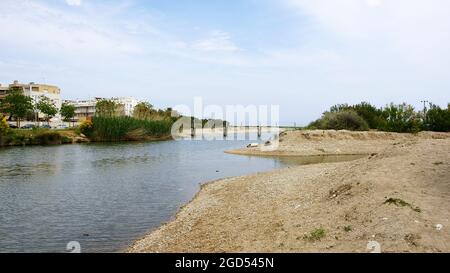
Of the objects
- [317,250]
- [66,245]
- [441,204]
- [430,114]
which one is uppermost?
[430,114]

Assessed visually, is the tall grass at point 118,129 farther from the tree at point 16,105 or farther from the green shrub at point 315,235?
the green shrub at point 315,235

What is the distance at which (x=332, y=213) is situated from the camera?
42.6 ft

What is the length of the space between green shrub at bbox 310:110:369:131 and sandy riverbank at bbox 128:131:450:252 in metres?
46.5

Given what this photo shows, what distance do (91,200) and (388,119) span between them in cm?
5921

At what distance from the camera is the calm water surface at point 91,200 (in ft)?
48.6

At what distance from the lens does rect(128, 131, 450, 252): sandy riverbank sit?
33.4 feet

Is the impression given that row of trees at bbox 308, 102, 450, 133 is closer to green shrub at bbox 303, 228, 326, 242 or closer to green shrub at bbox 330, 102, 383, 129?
green shrub at bbox 330, 102, 383, 129

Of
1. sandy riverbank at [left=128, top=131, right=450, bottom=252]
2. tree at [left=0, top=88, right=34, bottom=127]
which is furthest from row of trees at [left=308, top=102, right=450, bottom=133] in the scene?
tree at [left=0, top=88, right=34, bottom=127]

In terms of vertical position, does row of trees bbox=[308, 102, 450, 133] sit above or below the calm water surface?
above

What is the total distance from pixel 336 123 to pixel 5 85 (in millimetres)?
136825

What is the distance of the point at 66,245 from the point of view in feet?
45.8
